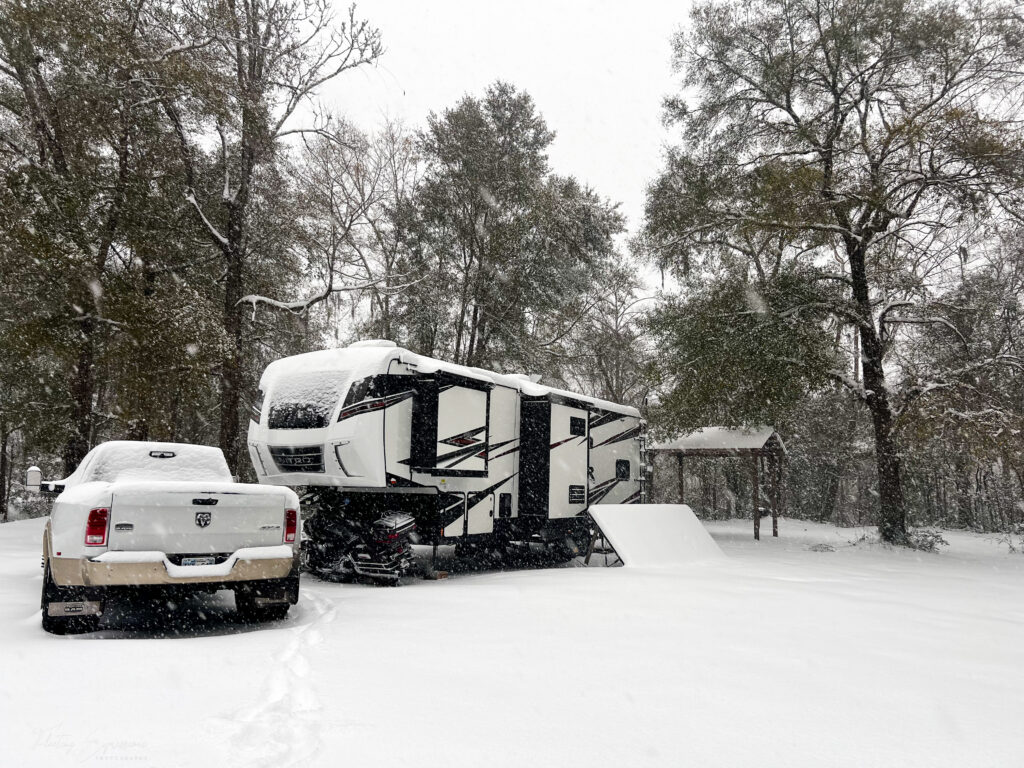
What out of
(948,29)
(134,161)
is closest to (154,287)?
(134,161)

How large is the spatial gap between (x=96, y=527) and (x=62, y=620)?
0.71 m

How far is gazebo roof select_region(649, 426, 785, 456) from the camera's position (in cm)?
1700

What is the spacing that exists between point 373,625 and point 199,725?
2.53 meters

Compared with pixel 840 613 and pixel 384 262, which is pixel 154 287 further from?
pixel 840 613

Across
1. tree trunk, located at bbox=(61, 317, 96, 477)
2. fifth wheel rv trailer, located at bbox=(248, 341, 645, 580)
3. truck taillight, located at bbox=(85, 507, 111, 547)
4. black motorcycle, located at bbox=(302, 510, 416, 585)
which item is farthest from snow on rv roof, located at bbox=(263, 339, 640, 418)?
tree trunk, located at bbox=(61, 317, 96, 477)

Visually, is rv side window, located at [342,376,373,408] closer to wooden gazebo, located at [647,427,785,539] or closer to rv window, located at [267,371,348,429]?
rv window, located at [267,371,348,429]

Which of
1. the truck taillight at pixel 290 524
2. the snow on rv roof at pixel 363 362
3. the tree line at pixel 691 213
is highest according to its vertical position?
the tree line at pixel 691 213

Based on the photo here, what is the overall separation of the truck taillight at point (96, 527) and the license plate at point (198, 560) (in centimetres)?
56

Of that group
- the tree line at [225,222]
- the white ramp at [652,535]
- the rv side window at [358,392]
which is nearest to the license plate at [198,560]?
the rv side window at [358,392]

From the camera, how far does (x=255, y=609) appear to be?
5.97 meters

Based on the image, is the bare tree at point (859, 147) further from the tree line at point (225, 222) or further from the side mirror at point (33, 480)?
the side mirror at point (33, 480)

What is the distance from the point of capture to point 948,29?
44.5 feet

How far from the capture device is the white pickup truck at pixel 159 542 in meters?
5.18

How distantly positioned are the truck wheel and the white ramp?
517cm
